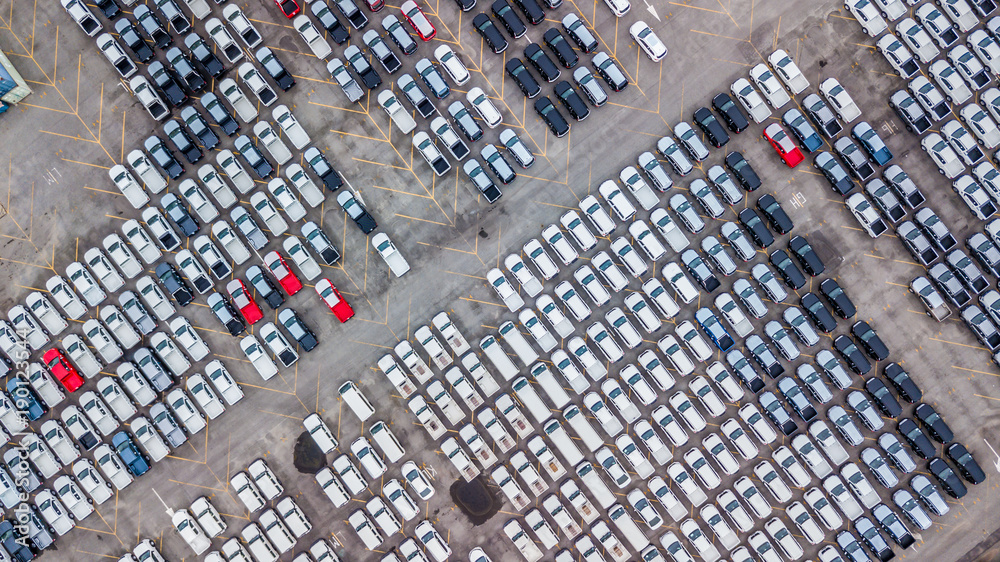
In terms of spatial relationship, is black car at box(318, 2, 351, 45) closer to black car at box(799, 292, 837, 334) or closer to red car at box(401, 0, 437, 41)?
red car at box(401, 0, 437, 41)

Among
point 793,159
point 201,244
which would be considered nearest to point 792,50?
point 793,159

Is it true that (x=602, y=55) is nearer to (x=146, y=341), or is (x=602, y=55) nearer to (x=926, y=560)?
(x=146, y=341)

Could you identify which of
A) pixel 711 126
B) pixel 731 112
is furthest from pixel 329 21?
pixel 731 112

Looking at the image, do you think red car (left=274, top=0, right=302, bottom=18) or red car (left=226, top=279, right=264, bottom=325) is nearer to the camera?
red car (left=226, top=279, right=264, bottom=325)

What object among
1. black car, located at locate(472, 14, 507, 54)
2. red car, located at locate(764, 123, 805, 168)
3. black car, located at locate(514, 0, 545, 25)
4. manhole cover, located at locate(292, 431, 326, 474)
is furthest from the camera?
manhole cover, located at locate(292, 431, 326, 474)

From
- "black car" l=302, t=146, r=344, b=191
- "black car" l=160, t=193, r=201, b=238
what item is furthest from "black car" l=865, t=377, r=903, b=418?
"black car" l=160, t=193, r=201, b=238

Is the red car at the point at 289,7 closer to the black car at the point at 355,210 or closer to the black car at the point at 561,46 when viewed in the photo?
the black car at the point at 355,210
